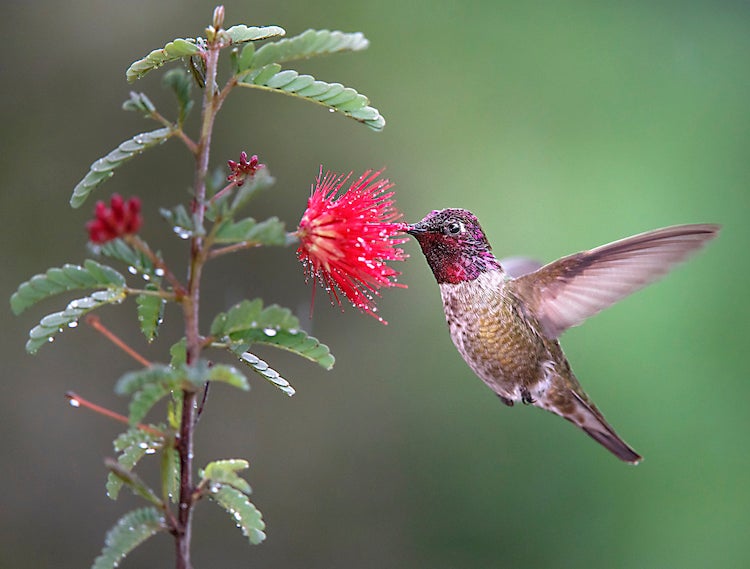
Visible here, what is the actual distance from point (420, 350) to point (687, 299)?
1.21 metres

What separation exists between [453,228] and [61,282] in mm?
809

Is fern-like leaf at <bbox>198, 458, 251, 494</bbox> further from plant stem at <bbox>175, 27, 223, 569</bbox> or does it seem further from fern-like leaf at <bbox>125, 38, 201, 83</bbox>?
fern-like leaf at <bbox>125, 38, 201, 83</bbox>

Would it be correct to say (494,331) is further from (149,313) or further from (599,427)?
(149,313)

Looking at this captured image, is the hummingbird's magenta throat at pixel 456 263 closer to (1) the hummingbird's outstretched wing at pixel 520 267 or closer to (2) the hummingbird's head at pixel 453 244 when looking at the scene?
(2) the hummingbird's head at pixel 453 244

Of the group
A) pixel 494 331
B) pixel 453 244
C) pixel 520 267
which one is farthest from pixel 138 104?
pixel 520 267

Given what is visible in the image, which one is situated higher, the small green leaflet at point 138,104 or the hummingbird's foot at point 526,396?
the small green leaflet at point 138,104

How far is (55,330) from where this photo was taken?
1.04 m

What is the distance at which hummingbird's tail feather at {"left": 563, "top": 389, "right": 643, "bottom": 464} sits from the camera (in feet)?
6.08

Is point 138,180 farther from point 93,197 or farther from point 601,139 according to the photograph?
point 601,139

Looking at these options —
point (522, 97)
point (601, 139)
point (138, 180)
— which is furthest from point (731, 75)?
point (138, 180)

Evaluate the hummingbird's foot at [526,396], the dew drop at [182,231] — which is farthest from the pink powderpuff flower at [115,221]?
the hummingbird's foot at [526,396]

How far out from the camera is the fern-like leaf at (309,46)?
3.19 ft

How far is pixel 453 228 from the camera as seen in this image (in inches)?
62.1

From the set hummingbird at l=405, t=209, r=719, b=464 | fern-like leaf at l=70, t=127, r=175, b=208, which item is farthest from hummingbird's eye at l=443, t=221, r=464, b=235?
fern-like leaf at l=70, t=127, r=175, b=208
